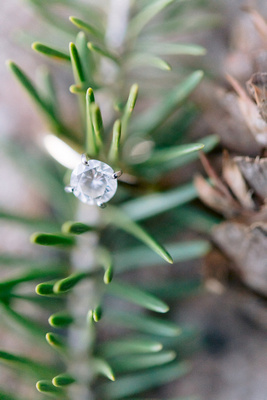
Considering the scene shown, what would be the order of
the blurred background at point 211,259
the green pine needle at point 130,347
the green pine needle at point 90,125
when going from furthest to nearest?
the blurred background at point 211,259
the green pine needle at point 130,347
the green pine needle at point 90,125

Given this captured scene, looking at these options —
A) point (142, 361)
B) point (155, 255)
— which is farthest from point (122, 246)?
point (142, 361)

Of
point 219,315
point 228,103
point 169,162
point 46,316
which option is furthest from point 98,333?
point 228,103

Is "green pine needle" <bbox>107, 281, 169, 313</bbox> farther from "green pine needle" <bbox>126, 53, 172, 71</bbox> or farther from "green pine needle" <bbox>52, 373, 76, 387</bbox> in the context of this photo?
"green pine needle" <bbox>126, 53, 172, 71</bbox>

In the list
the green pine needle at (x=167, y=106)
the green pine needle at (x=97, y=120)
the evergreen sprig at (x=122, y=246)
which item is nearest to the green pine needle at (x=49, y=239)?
the evergreen sprig at (x=122, y=246)

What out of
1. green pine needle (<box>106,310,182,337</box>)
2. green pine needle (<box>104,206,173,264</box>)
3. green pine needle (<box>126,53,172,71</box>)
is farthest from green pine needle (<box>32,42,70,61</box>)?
green pine needle (<box>106,310,182,337</box>)

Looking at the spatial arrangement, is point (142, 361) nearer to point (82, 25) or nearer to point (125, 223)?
point (125, 223)

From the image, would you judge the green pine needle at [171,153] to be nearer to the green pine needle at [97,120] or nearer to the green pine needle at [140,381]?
the green pine needle at [97,120]

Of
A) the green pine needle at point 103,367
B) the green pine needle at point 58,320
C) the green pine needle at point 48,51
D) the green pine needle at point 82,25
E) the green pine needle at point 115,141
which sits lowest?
the green pine needle at point 103,367
